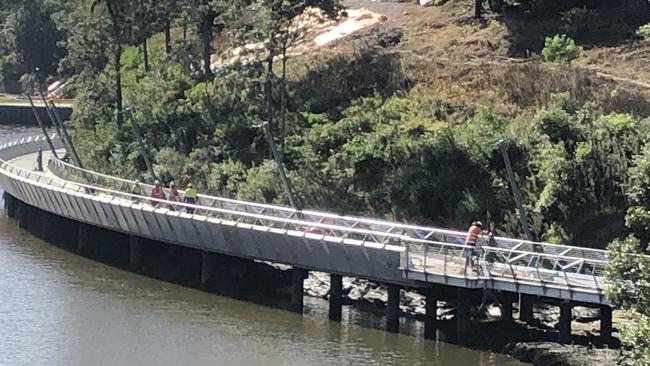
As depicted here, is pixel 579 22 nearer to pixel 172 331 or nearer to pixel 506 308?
pixel 506 308

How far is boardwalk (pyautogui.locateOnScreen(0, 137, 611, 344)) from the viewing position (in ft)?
126

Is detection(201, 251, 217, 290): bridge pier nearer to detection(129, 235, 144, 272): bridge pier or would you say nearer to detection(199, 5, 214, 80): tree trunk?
detection(129, 235, 144, 272): bridge pier

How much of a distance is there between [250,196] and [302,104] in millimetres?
8196

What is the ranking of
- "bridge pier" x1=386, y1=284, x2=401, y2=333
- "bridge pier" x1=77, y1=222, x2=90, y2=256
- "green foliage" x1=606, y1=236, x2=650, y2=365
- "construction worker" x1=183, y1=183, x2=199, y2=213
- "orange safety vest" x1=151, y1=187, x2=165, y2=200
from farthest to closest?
"bridge pier" x1=77, y1=222, x2=90, y2=256 → "orange safety vest" x1=151, y1=187, x2=165, y2=200 → "construction worker" x1=183, y1=183, x2=199, y2=213 → "bridge pier" x1=386, y1=284, x2=401, y2=333 → "green foliage" x1=606, y1=236, x2=650, y2=365

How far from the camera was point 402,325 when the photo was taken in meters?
42.2

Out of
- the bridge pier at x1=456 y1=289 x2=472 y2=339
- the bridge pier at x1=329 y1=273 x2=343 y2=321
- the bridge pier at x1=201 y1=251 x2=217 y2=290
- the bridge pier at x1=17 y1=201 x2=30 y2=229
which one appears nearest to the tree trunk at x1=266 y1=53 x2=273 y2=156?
the bridge pier at x1=201 y1=251 x2=217 y2=290

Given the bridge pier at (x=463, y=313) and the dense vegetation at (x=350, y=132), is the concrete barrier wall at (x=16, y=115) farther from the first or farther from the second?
the bridge pier at (x=463, y=313)

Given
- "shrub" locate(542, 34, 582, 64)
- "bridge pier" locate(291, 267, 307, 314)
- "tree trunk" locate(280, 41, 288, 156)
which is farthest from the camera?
"tree trunk" locate(280, 41, 288, 156)

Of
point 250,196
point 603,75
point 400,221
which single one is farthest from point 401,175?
point 603,75

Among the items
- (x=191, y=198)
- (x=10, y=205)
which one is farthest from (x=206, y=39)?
(x=191, y=198)

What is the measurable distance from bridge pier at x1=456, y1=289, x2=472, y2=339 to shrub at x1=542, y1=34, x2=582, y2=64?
1902 cm

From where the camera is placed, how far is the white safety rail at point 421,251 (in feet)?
125

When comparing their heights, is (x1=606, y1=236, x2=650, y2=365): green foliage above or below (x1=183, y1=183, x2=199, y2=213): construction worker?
above

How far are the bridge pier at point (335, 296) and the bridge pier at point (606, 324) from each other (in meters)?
8.89
